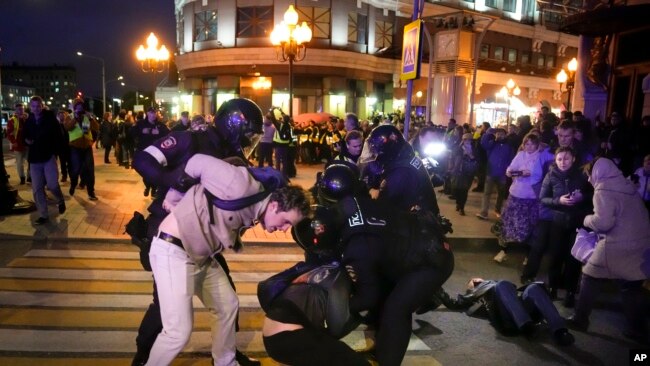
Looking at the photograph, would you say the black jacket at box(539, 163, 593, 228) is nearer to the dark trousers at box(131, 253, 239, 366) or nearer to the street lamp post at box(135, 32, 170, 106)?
the dark trousers at box(131, 253, 239, 366)

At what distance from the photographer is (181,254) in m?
3.14

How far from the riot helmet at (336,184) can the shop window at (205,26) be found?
104 ft

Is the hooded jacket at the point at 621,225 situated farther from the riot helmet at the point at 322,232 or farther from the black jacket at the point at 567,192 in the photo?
the riot helmet at the point at 322,232

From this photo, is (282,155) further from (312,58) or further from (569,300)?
(312,58)

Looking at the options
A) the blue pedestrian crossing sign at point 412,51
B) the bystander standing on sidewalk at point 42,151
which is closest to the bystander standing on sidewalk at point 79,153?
the bystander standing on sidewalk at point 42,151

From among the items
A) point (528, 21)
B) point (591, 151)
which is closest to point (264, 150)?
point (591, 151)

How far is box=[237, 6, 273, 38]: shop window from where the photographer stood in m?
31.6

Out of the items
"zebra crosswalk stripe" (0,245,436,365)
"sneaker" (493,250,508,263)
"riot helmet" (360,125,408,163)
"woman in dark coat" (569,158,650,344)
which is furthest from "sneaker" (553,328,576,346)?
"sneaker" (493,250,508,263)

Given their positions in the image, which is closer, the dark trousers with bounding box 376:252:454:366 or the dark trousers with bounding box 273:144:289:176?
the dark trousers with bounding box 376:252:454:366

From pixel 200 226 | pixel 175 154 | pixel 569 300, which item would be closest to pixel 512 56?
pixel 569 300

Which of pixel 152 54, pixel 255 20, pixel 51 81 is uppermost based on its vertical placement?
pixel 51 81

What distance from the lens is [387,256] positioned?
333 centimetres

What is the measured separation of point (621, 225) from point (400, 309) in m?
2.52

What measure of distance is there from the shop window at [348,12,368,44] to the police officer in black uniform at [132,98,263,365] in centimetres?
3042
